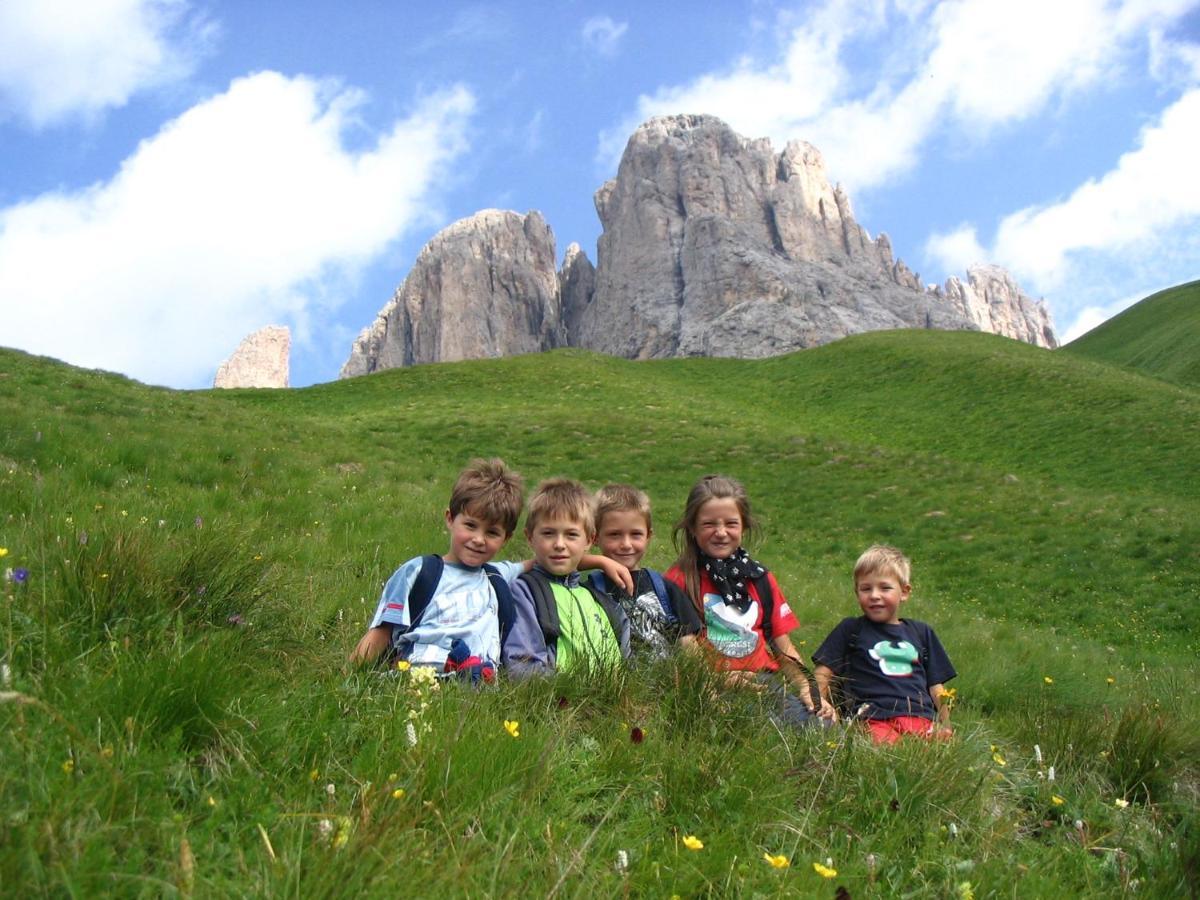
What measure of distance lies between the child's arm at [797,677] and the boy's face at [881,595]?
0.63 metres

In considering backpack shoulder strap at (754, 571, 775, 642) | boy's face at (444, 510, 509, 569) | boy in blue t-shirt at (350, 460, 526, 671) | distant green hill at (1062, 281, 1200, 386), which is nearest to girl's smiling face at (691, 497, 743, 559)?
backpack shoulder strap at (754, 571, 775, 642)

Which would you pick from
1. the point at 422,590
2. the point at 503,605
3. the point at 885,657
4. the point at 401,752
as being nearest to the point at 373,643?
the point at 422,590

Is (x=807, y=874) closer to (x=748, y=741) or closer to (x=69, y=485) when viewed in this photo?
(x=748, y=741)

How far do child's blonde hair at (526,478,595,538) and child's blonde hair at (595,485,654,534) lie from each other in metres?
0.47

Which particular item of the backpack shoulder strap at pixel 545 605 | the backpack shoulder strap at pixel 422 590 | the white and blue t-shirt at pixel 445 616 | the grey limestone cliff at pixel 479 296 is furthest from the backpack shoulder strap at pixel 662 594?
the grey limestone cliff at pixel 479 296

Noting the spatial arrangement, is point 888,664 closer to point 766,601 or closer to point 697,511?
point 766,601

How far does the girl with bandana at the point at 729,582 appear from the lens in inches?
224

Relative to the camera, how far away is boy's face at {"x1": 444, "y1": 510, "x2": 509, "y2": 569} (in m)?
4.80

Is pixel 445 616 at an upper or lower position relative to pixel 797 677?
upper

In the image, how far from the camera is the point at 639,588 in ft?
17.4

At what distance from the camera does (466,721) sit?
2.92 m

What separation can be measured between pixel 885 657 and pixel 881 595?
1.41 ft

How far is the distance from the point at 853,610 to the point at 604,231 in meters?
131

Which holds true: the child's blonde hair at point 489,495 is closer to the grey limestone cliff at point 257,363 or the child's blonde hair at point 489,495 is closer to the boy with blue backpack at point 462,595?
the boy with blue backpack at point 462,595
